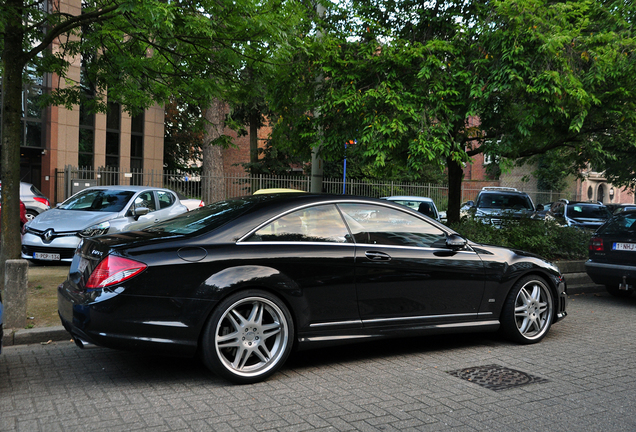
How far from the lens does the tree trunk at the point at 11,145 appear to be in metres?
7.82

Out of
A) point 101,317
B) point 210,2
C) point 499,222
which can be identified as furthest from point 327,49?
point 101,317

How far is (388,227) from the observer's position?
5.59 metres

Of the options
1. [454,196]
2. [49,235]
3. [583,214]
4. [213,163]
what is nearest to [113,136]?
[213,163]

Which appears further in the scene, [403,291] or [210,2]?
[210,2]

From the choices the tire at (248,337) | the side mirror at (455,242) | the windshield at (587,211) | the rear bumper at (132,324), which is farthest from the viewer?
the windshield at (587,211)

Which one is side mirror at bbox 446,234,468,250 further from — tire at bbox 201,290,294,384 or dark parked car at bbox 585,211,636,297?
dark parked car at bbox 585,211,636,297

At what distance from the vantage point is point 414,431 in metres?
3.77

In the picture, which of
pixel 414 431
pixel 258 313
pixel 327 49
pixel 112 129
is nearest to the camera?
pixel 414 431

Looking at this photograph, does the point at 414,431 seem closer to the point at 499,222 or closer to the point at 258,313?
the point at 258,313

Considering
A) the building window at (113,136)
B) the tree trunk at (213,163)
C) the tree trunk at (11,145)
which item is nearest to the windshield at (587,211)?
the tree trunk at (213,163)

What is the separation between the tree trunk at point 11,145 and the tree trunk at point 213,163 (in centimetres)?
1212

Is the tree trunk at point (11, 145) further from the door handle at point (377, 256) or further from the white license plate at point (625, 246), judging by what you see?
the white license plate at point (625, 246)

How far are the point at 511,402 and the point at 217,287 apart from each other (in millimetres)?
2396

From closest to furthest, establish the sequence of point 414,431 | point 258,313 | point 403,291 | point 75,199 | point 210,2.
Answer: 1. point 414,431
2. point 258,313
3. point 403,291
4. point 210,2
5. point 75,199
